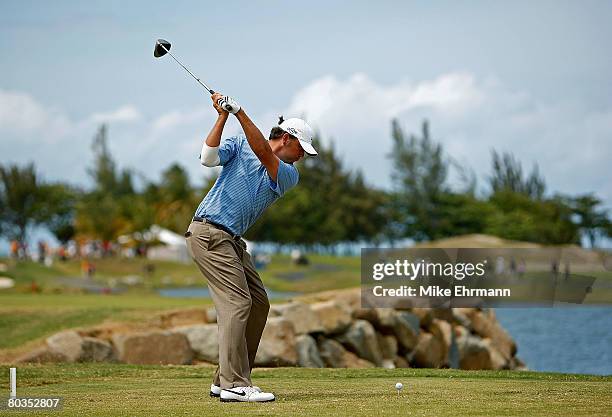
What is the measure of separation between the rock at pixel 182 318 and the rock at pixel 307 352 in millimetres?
2662

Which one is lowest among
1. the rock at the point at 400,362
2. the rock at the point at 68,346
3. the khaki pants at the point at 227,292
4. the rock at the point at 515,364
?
the rock at the point at 515,364

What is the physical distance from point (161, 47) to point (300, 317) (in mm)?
10765

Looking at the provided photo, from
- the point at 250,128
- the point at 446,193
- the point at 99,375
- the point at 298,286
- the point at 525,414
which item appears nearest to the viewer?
the point at 525,414

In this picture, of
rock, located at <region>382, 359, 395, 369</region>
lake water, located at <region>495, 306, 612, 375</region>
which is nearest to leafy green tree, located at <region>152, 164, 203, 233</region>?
lake water, located at <region>495, 306, 612, 375</region>

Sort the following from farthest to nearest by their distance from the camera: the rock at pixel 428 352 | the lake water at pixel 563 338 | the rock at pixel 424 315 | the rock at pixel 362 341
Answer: the lake water at pixel 563 338 → the rock at pixel 424 315 → the rock at pixel 428 352 → the rock at pixel 362 341

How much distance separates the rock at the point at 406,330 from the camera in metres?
22.6

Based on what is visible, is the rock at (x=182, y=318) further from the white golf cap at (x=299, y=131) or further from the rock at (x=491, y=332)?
the white golf cap at (x=299, y=131)

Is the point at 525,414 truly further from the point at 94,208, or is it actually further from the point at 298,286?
the point at 94,208

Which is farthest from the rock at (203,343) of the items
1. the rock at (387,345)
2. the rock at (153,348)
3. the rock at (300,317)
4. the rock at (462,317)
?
the rock at (462,317)

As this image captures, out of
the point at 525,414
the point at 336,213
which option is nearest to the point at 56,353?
the point at 525,414

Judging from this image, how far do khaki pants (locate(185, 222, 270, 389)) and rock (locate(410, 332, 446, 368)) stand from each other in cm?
1405

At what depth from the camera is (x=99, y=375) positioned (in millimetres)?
11961

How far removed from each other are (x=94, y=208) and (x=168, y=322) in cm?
6512

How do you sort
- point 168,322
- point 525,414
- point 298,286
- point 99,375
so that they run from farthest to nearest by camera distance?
point 298,286, point 168,322, point 99,375, point 525,414
